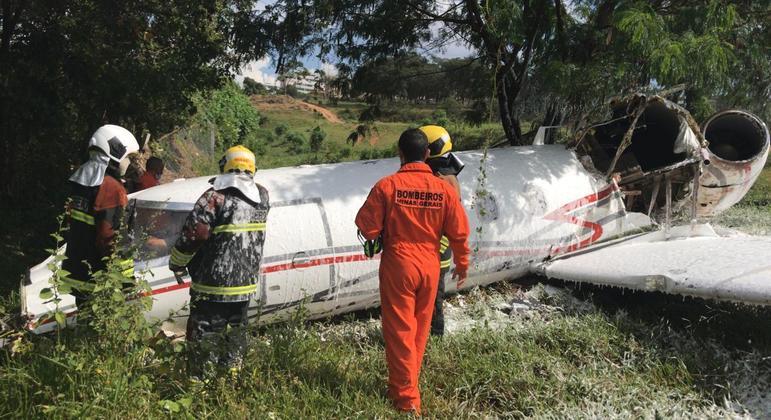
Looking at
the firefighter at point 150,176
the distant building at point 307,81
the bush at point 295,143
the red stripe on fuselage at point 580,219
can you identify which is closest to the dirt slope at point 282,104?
the bush at point 295,143

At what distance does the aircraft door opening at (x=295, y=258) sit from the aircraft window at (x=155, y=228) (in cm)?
82

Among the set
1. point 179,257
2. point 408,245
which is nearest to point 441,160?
point 408,245

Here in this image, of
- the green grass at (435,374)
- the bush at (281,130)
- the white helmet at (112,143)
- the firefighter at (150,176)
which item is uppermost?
the bush at (281,130)

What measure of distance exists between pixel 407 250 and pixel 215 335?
1439mm

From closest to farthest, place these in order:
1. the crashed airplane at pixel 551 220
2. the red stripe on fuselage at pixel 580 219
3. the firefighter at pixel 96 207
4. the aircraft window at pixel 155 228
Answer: the firefighter at pixel 96 207
the aircraft window at pixel 155 228
the crashed airplane at pixel 551 220
the red stripe on fuselage at pixel 580 219

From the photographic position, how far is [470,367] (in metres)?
4.49

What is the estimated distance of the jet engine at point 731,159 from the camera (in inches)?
298

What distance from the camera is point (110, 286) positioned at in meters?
3.37

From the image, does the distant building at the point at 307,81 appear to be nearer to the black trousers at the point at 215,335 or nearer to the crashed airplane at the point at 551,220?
the crashed airplane at the point at 551,220

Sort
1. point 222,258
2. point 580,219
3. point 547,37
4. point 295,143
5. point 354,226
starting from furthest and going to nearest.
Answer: point 295,143 < point 547,37 < point 580,219 < point 354,226 < point 222,258

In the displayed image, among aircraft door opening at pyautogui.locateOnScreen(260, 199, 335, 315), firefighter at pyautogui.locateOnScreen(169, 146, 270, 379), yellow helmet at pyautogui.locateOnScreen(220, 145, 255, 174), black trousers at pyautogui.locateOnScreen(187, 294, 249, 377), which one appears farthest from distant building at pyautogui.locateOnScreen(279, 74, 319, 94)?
black trousers at pyautogui.locateOnScreen(187, 294, 249, 377)

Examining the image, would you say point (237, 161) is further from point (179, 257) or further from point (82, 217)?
point (82, 217)

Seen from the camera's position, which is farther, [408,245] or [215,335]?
[408,245]

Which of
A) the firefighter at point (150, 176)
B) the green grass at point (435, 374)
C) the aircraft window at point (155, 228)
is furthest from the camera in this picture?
the firefighter at point (150, 176)
